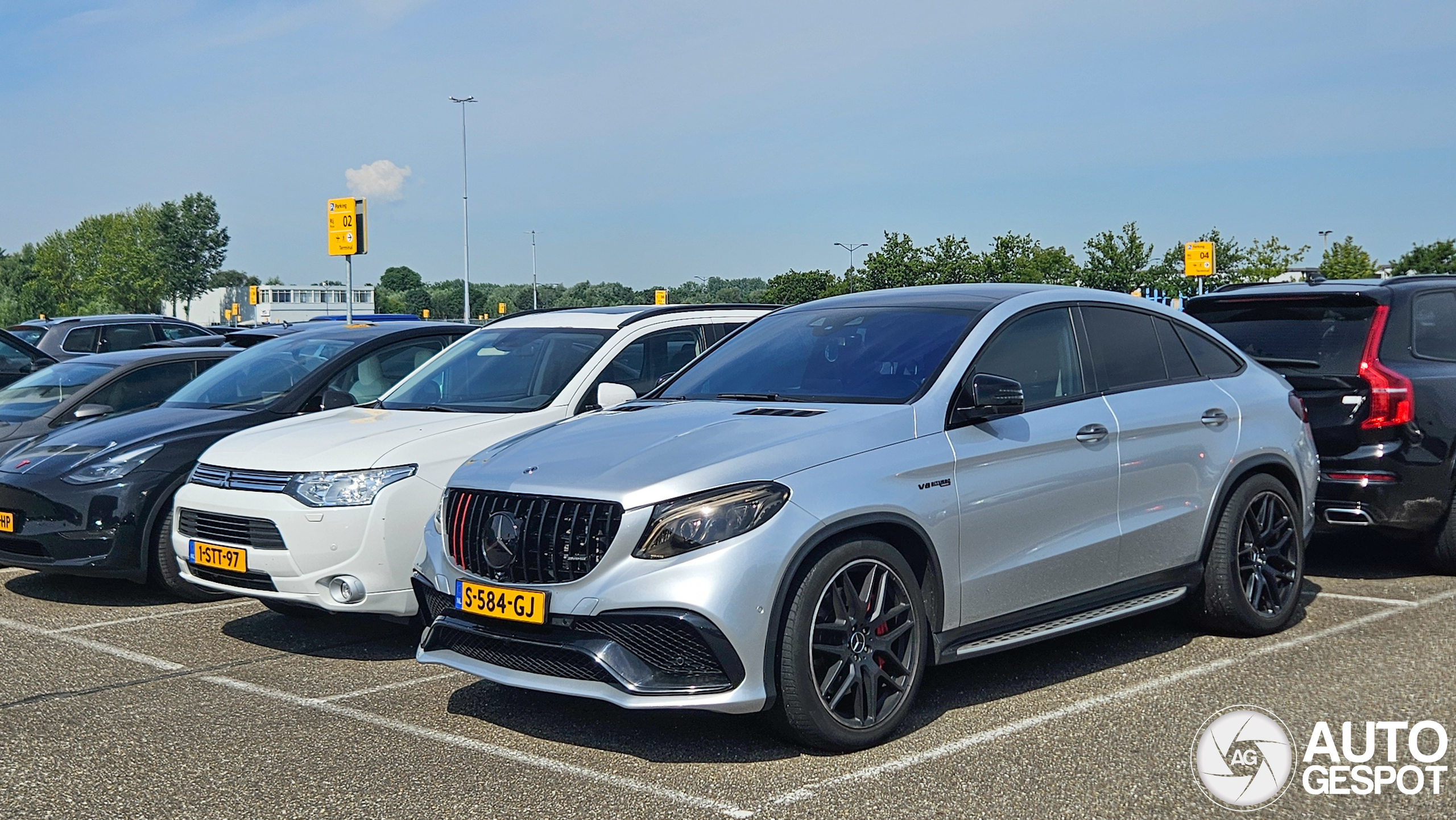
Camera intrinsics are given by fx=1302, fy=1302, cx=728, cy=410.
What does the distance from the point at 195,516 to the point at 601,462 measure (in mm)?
3063

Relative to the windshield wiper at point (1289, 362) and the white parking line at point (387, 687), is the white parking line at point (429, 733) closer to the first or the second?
the white parking line at point (387, 687)

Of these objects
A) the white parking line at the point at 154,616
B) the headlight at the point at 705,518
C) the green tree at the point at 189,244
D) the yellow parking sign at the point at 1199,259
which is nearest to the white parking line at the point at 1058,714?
the headlight at the point at 705,518

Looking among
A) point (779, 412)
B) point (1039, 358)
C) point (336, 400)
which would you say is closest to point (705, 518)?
point (779, 412)

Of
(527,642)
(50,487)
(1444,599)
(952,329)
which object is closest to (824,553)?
(527,642)

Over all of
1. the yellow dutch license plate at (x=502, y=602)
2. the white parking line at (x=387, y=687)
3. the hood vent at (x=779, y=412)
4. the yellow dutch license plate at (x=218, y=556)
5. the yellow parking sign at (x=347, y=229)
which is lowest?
the white parking line at (x=387, y=687)

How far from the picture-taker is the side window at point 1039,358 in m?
5.52

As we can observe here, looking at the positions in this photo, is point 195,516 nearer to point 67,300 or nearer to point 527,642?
point 527,642

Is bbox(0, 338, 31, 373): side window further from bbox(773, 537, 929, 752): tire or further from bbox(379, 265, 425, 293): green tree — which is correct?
bbox(379, 265, 425, 293): green tree

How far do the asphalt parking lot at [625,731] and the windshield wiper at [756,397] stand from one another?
1328mm

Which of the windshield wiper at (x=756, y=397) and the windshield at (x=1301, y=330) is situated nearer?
the windshield wiper at (x=756, y=397)

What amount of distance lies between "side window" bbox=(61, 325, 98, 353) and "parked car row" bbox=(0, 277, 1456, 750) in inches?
410

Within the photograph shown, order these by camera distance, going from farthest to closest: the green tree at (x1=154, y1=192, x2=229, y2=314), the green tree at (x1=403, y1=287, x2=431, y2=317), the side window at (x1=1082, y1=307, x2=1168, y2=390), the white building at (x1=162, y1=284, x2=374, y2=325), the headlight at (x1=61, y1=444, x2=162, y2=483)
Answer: the green tree at (x1=154, y1=192, x2=229, y2=314) < the green tree at (x1=403, y1=287, x2=431, y2=317) < the white building at (x1=162, y1=284, x2=374, y2=325) < the headlight at (x1=61, y1=444, x2=162, y2=483) < the side window at (x1=1082, y1=307, x2=1168, y2=390)

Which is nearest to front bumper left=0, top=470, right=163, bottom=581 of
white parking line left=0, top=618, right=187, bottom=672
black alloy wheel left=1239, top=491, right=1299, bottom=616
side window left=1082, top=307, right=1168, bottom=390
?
white parking line left=0, top=618, right=187, bottom=672

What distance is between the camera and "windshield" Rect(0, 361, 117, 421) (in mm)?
10008
